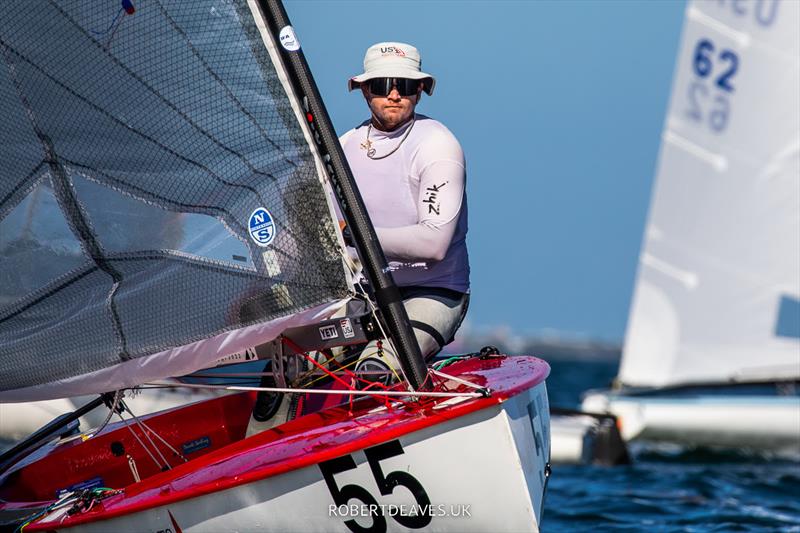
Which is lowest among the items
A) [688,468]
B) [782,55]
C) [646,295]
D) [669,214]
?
[688,468]

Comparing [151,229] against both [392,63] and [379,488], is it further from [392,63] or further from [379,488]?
[379,488]

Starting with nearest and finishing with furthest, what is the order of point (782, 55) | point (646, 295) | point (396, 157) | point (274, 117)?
1. point (274, 117)
2. point (396, 157)
3. point (782, 55)
4. point (646, 295)

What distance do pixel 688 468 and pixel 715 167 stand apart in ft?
9.73

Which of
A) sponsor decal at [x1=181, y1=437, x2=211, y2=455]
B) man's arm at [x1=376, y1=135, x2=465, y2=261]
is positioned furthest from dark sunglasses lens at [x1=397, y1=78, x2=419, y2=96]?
sponsor decal at [x1=181, y1=437, x2=211, y2=455]

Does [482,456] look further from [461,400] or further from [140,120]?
[140,120]

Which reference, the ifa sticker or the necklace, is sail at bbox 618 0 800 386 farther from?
the ifa sticker

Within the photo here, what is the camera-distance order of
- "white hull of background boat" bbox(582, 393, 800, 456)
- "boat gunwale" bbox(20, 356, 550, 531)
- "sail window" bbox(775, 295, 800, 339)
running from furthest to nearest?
"sail window" bbox(775, 295, 800, 339)
"white hull of background boat" bbox(582, 393, 800, 456)
"boat gunwale" bbox(20, 356, 550, 531)

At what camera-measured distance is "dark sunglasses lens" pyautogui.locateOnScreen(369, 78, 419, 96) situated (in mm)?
4684

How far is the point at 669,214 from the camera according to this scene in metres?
11.6

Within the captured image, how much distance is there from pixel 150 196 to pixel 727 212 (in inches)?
297

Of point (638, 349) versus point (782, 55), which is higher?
point (782, 55)

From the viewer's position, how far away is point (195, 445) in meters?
5.07

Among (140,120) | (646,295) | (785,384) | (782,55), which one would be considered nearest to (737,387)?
(785,384)

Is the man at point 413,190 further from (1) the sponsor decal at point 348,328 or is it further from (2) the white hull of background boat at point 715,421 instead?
(2) the white hull of background boat at point 715,421
